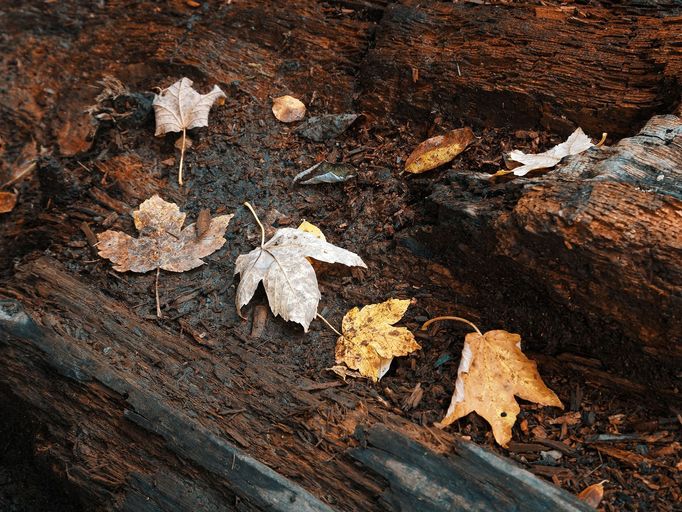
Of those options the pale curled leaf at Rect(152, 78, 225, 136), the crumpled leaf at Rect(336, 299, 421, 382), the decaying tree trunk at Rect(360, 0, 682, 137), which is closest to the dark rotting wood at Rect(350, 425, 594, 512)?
the crumpled leaf at Rect(336, 299, 421, 382)

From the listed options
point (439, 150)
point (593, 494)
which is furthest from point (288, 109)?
point (593, 494)

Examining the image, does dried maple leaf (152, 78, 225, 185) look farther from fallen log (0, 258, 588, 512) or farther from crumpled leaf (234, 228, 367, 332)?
fallen log (0, 258, 588, 512)

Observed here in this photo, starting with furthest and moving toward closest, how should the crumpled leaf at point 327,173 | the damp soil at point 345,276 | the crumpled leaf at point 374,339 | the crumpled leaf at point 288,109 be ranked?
1. the crumpled leaf at point 288,109
2. the crumpled leaf at point 327,173
3. the crumpled leaf at point 374,339
4. the damp soil at point 345,276

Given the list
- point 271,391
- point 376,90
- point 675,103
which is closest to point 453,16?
point 376,90

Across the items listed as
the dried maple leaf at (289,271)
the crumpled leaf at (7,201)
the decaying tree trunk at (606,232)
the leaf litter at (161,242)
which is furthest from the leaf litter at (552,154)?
the crumpled leaf at (7,201)

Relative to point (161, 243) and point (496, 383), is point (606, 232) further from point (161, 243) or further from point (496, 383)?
point (161, 243)

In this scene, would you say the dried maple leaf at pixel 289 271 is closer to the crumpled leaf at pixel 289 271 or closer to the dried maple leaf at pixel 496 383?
the crumpled leaf at pixel 289 271
